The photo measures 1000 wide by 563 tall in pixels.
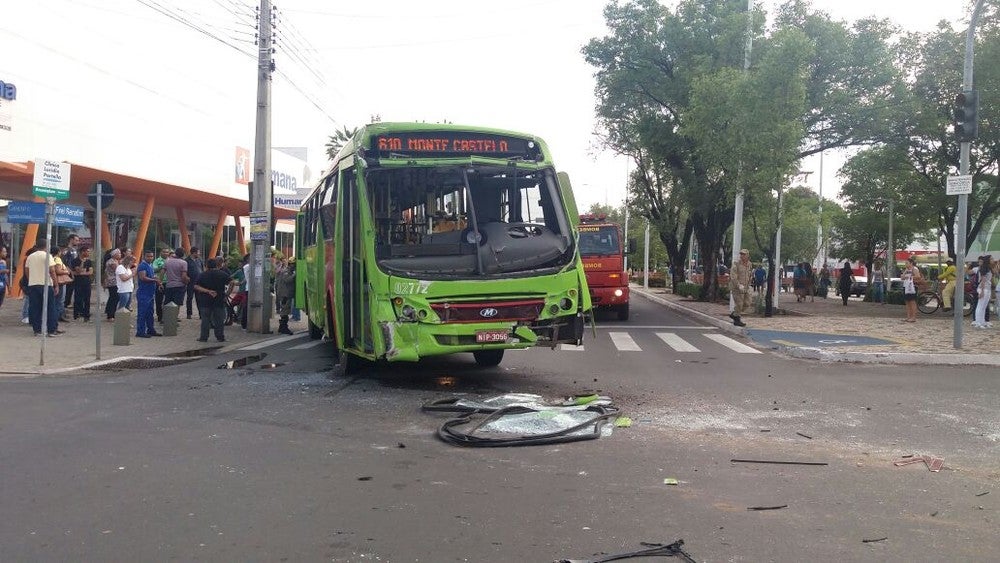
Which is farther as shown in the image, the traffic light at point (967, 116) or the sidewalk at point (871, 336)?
the traffic light at point (967, 116)

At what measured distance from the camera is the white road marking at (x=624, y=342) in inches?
629

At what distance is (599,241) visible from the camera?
76.5ft

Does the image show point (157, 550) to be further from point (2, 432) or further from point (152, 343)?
point (152, 343)

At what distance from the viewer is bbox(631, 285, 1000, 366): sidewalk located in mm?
14156

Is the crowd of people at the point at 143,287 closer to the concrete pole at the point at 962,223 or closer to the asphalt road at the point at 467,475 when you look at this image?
the asphalt road at the point at 467,475

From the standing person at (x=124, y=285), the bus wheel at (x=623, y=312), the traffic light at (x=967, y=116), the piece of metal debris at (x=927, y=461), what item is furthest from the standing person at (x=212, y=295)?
the traffic light at (x=967, y=116)

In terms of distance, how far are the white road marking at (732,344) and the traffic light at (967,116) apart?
5.36 metres

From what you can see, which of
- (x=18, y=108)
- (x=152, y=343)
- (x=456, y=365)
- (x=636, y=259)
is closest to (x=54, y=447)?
(x=456, y=365)

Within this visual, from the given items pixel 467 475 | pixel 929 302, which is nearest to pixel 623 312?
pixel 929 302

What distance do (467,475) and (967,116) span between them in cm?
1313

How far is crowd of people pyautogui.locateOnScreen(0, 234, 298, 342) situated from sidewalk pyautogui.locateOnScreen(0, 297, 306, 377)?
32 centimetres

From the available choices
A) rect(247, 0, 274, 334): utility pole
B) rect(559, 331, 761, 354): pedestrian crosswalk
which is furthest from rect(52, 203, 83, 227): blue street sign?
rect(559, 331, 761, 354): pedestrian crosswalk

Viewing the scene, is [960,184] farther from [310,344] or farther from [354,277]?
[310,344]

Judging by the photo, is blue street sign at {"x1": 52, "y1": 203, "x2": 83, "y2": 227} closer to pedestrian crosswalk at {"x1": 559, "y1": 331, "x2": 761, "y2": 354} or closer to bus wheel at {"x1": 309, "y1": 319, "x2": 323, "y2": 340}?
bus wheel at {"x1": 309, "y1": 319, "x2": 323, "y2": 340}
